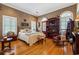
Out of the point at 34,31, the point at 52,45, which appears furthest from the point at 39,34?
the point at 52,45

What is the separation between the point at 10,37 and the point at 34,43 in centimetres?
53

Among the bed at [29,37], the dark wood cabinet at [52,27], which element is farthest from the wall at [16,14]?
the dark wood cabinet at [52,27]

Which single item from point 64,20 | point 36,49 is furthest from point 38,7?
point 36,49

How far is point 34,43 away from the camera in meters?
2.09

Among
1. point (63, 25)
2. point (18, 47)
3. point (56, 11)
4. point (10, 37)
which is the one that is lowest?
point (18, 47)

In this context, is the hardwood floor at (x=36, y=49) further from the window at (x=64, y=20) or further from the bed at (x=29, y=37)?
the window at (x=64, y=20)

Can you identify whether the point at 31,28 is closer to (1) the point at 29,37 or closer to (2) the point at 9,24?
(1) the point at 29,37

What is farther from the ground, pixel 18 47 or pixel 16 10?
pixel 16 10

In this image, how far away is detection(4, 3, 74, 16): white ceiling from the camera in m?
2.07

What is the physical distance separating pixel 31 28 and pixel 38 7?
19.0 inches

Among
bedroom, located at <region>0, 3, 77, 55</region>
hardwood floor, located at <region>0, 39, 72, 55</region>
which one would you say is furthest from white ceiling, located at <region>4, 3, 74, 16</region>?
hardwood floor, located at <region>0, 39, 72, 55</region>

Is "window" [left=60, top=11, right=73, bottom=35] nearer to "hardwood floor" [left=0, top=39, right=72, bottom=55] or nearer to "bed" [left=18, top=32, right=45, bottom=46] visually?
"hardwood floor" [left=0, top=39, right=72, bottom=55]

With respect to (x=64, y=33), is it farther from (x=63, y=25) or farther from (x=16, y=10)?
(x=16, y=10)

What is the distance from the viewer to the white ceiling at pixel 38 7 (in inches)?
81.5
